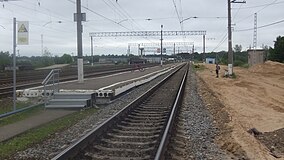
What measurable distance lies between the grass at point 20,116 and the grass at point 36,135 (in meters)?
1.24

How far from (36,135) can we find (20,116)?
3497mm

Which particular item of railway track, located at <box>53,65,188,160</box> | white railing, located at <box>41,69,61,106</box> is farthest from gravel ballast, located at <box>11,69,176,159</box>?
white railing, located at <box>41,69,61,106</box>

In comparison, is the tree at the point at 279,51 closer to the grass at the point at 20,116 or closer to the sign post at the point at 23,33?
the grass at the point at 20,116

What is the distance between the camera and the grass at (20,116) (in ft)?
41.1

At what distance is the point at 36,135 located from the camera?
10445 millimetres

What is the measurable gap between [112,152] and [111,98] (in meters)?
10.2

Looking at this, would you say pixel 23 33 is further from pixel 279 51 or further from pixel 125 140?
pixel 279 51

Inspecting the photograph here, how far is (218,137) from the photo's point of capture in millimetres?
10609

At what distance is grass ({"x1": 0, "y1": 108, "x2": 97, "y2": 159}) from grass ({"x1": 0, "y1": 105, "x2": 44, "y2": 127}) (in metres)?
1.24

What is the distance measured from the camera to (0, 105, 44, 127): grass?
12.5m

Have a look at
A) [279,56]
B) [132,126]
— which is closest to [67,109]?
[132,126]

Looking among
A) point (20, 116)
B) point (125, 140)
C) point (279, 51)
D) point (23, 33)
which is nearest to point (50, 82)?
point (20, 116)

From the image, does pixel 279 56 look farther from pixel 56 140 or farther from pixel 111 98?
pixel 56 140

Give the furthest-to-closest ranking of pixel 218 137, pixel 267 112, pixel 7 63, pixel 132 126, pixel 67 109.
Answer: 1. pixel 7 63
2. pixel 267 112
3. pixel 67 109
4. pixel 132 126
5. pixel 218 137
